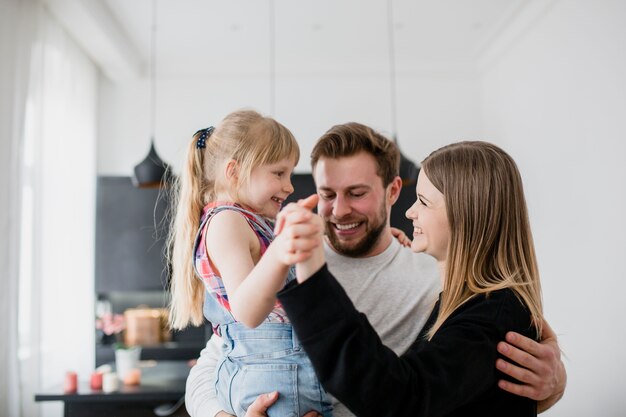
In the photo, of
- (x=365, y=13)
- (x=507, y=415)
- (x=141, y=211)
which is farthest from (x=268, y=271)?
(x=141, y=211)

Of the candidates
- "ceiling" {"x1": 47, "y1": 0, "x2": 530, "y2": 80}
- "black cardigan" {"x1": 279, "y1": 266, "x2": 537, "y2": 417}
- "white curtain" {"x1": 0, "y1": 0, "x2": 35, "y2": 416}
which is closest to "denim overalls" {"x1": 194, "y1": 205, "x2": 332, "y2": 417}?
"black cardigan" {"x1": 279, "y1": 266, "x2": 537, "y2": 417}

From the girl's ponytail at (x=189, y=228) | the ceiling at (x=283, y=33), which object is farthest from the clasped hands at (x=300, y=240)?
the ceiling at (x=283, y=33)

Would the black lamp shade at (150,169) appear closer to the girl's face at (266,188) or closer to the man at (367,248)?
the man at (367,248)

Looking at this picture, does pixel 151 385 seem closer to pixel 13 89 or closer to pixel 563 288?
pixel 13 89

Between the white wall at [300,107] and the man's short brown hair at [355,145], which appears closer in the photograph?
the man's short brown hair at [355,145]

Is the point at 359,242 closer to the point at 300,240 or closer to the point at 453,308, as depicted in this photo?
the point at 453,308

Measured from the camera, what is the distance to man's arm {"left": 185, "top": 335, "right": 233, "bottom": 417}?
135cm

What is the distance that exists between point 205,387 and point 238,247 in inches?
20.1

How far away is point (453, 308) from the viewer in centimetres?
106

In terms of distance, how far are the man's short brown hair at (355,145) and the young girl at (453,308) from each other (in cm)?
48

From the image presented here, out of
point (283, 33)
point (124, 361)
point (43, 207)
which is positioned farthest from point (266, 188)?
point (283, 33)

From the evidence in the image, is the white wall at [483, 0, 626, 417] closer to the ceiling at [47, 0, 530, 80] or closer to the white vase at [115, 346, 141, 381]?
the ceiling at [47, 0, 530, 80]

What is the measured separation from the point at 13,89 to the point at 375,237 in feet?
8.96

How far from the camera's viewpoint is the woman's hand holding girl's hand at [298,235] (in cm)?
79
